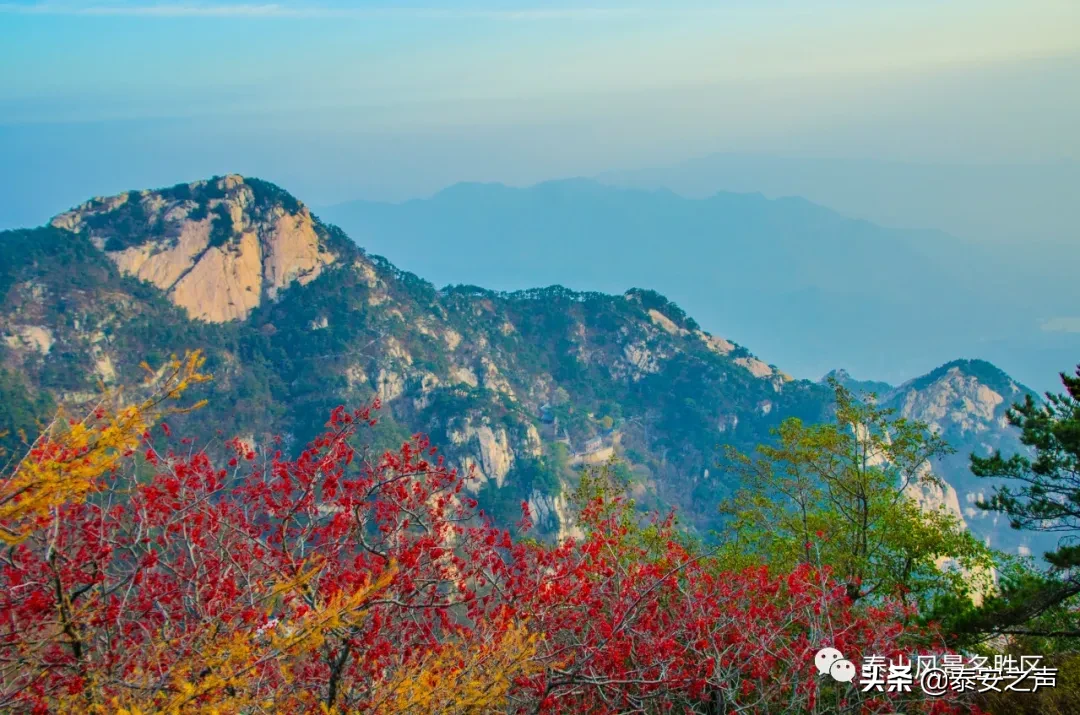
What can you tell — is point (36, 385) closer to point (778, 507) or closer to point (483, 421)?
point (483, 421)

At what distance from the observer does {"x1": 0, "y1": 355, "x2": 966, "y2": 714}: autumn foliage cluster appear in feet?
17.4

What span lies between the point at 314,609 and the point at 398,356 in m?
82.2

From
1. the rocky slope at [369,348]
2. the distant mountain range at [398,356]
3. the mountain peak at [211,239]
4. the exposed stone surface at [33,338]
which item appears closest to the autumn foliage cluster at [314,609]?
the rocky slope at [369,348]

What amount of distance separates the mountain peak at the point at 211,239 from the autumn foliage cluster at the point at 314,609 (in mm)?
81411

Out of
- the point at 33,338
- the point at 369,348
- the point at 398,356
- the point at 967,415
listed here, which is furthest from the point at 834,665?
the point at 967,415

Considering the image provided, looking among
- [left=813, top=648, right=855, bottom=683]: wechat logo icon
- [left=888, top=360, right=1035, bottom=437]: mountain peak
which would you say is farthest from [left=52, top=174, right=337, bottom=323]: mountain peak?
[left=813, top=648, right=855, bottom=683]: wechat logo icon

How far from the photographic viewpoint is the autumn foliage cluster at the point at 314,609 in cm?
531

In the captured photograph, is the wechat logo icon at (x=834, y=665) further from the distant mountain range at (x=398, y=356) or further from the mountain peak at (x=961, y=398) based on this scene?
the mountain peak at (x=961, y=398)

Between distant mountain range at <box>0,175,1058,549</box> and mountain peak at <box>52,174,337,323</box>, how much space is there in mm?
235

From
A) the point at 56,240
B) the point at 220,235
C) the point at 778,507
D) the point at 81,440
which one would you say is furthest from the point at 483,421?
the point at 81,440

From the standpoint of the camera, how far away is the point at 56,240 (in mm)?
77250

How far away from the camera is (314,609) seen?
611cm

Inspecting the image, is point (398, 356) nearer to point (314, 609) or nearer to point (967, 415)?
point (967, 415)

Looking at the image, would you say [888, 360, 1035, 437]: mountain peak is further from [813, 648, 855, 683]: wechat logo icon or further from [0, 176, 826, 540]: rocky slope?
[813, 648, 855, 683]: wechat logo icon
